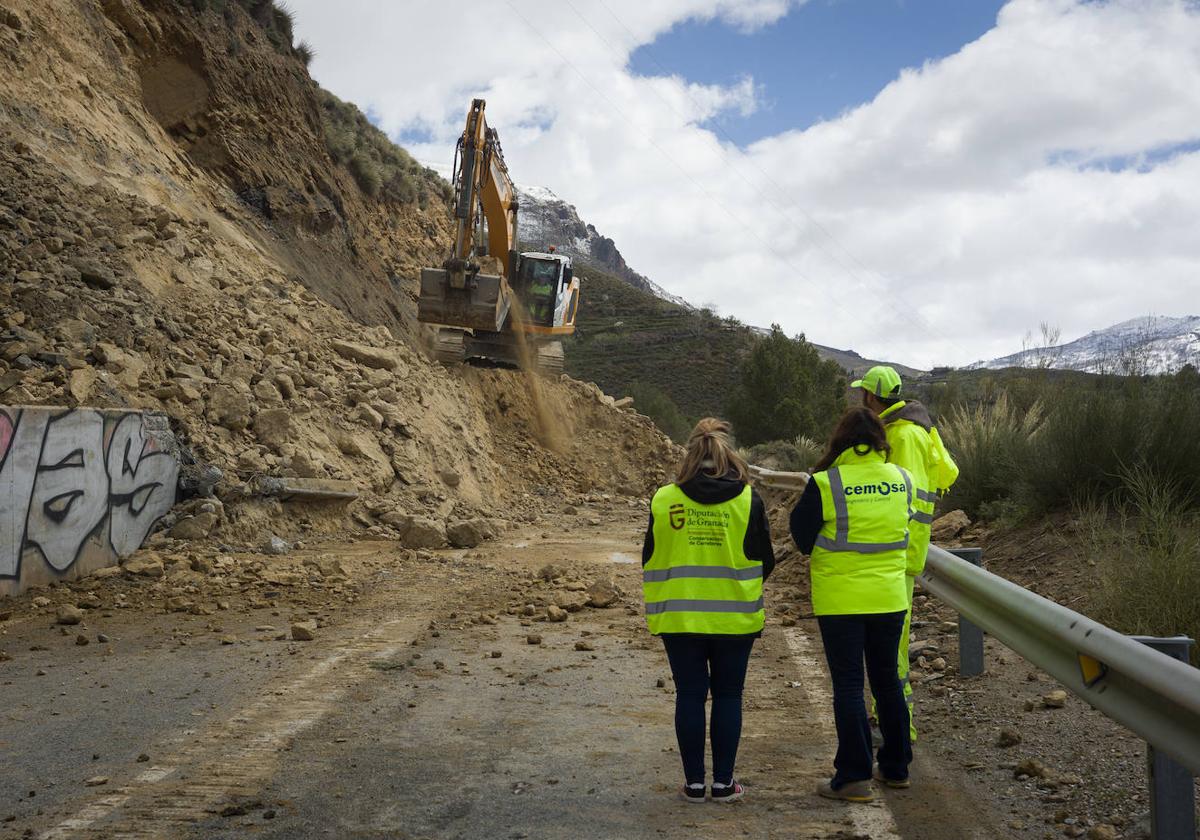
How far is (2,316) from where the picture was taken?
13.1 metres

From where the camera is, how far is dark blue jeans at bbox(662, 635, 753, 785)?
4742 millimetres

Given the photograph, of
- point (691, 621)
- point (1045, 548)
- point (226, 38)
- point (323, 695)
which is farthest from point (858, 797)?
point (226, 38)

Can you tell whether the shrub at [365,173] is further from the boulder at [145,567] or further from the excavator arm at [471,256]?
the boulder at [145,567]

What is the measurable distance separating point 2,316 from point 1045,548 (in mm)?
11852

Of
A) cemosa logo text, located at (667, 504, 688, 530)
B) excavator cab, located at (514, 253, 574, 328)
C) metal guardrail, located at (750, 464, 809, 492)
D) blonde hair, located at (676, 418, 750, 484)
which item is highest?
excavator cab, located at (514, 253, 574, 328)

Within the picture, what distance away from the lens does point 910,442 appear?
217 inches

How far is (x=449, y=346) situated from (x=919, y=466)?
20.1m

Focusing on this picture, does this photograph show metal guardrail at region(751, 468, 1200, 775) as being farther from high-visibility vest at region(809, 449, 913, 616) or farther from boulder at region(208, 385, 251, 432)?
boulder at region(208, 385, 251, 432)

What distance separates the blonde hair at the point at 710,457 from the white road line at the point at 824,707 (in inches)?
59.0

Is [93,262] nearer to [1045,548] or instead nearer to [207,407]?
[207,407]

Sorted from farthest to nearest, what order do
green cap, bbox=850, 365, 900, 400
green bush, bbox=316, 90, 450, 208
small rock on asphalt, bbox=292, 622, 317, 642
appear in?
green bush, bbox=316, 90, 450, 208, small rock on asphalt, bbox=292, 622, 317, 642, green cap, bbox=850, 365, 900, 400

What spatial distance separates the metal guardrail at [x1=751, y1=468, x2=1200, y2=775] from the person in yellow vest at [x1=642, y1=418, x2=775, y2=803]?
1190 mm

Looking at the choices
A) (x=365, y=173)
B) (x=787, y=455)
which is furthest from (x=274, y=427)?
(x=787, y=455)

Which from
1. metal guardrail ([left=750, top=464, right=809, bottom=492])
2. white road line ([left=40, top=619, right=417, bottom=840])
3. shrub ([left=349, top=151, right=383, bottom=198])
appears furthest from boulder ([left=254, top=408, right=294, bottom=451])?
shrub ([left=349, top=151, right=383, bottom=198])
